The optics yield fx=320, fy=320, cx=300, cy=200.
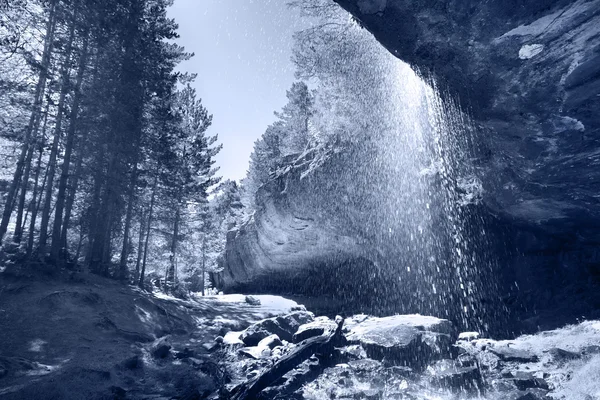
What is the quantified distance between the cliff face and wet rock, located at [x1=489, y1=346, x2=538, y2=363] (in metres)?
4.16

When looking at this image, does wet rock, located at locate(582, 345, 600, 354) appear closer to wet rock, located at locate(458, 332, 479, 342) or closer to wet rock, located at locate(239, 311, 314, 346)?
wet rock, located at locate(458, 332, 479, 342)

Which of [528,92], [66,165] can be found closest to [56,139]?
[66,165]

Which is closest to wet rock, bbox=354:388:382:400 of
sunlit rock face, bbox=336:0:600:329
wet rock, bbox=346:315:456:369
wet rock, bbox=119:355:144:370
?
wet rock, bbox=346:315:456:369

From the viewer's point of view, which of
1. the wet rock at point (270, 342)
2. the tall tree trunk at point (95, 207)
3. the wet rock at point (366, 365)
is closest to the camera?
the wet rock at point (366, 365)

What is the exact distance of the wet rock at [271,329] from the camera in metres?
11.7

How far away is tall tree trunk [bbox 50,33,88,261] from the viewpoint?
1384cm

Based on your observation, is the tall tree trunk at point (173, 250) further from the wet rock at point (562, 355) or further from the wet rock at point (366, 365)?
the wet rock at point (562, 355)

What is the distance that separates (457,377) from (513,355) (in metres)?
2.15

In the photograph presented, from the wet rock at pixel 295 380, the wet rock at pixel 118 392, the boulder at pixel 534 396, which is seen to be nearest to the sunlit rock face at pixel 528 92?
the boulder at pixel 534 396

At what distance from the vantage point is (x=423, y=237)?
14.4 metres

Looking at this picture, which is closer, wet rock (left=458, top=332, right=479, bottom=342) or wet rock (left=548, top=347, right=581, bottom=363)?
wet rock (left=548, top=347, right=581, bottom=363)

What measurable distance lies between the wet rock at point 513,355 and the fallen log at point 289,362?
4369mm

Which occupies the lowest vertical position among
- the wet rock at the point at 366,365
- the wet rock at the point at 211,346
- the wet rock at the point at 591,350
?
the wet rock at the point at 366,365

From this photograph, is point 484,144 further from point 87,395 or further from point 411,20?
point 87,395
